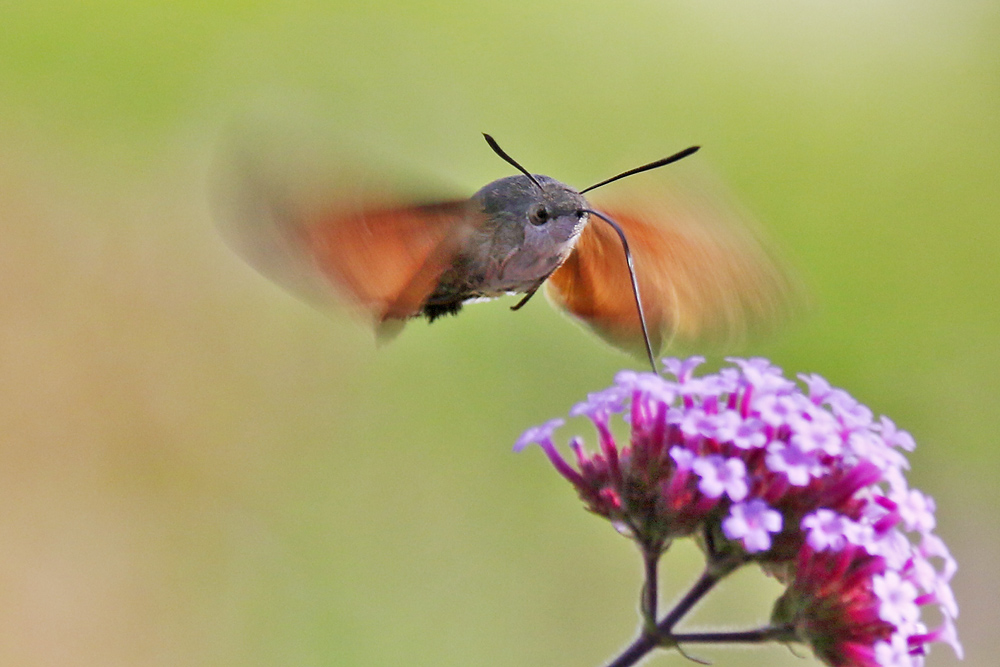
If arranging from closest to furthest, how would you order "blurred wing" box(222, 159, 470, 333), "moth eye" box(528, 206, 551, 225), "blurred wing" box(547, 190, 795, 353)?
"blurred wing" box(222, 159, 470, 333)
"moth eye" box(528, 206, 551, 225)
"blurred wing" box(547, 190, 795, 353)

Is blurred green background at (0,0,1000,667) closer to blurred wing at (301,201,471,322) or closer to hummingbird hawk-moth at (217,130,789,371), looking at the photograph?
hummingbird hawk-moth at (217,130,789,371)

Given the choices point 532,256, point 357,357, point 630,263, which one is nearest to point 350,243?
point 532,256

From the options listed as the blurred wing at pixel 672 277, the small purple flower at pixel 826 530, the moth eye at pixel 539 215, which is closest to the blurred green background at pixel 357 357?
the blurred wing at pixel 672 277

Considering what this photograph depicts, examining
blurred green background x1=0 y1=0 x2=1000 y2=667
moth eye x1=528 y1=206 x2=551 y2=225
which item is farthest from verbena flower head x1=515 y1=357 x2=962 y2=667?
blurred green background x1=0 y1=0 x2=1000 y2=667

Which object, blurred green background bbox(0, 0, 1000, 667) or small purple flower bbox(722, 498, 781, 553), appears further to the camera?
blurred green background bbox(0, 0, 1000, 667)

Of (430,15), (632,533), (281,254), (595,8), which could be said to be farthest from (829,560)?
(595,8)

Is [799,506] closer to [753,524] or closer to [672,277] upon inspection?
[753,524]

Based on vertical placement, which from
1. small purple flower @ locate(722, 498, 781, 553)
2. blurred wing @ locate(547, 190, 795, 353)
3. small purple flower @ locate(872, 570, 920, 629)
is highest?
blurred wing @ locate(547, 190, 795, 353)
